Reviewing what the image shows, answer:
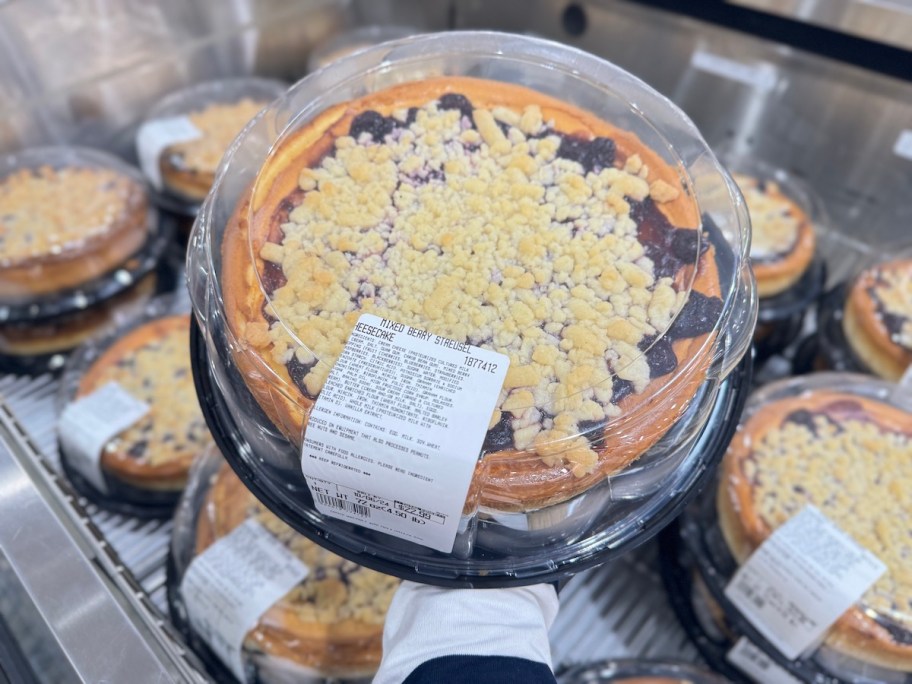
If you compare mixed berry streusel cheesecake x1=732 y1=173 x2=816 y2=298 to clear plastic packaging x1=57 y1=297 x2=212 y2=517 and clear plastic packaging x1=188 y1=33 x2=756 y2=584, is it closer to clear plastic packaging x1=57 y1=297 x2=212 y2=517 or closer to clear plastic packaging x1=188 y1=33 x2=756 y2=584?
clear plastic packaging x1=188 y1=33 x2=756 y2=584

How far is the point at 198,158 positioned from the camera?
1.69 metres

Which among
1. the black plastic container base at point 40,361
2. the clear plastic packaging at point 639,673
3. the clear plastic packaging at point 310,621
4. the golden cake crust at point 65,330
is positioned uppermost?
the clear plastic packaging at point 310,621

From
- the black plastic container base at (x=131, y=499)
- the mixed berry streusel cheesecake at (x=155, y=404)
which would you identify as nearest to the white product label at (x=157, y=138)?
the mixed berry streusel cheesecake at (x=155, y=404)

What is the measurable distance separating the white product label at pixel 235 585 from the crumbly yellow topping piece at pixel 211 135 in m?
0.96

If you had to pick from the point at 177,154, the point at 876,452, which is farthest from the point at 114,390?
the point at 876,452

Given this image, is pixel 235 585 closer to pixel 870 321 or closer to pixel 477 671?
pixel 477 671

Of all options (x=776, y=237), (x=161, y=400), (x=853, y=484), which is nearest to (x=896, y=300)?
(x=776, y=237)

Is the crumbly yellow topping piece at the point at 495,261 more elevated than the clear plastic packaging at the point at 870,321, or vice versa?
the crumbly yellow topping piece at the point at 495,261

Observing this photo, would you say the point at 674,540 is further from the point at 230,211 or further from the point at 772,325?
the point at 230,211

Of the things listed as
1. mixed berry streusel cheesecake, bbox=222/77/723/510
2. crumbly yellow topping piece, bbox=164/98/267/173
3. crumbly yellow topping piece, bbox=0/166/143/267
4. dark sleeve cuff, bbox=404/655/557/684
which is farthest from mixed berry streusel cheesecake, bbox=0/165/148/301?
dark sleeve cuff, bbox=404/655/557/684

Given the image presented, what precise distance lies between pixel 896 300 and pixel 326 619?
1.24 metres

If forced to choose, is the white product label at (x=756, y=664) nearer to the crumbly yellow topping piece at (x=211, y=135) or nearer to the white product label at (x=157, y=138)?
the crumbly yellow topping piece at (x=211, y=135)

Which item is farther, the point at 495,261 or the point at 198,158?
the point at 198,158

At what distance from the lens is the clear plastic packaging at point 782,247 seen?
1.53 metres
